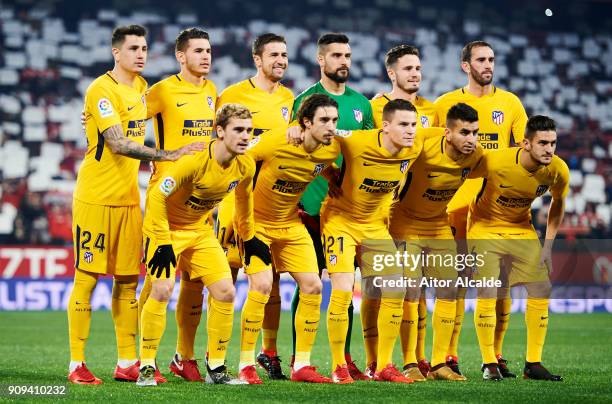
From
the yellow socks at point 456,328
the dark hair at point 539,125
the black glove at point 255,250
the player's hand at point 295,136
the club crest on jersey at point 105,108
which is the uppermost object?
the club crest on jersey at point 105,108

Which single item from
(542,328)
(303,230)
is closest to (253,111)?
(303,230)

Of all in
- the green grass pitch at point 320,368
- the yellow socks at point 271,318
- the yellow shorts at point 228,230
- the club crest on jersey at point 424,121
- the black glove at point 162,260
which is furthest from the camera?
the club crest on jersey at point 424,121

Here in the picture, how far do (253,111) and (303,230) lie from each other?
1.14 meters

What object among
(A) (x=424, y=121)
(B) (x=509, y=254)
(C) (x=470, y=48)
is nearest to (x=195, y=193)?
(A) (x=424, y=121)

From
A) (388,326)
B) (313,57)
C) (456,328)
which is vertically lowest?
(456,328)

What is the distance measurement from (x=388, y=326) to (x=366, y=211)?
0.93 meters

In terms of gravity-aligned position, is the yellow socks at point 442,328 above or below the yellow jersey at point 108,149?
below

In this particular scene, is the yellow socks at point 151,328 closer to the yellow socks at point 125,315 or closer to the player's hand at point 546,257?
the yellow socks at point 125,315

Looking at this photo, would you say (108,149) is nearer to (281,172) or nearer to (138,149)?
(138,149)

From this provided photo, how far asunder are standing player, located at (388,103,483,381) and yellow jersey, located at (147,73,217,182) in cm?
176

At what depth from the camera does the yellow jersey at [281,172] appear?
7836 millimetres

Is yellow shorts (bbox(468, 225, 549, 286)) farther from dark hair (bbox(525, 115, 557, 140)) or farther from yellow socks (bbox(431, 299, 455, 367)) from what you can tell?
dark hair (bbox(525, 115, 557, 140))

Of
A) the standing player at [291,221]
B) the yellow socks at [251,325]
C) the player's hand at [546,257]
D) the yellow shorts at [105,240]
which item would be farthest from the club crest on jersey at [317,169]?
the player's hand at [546,257]

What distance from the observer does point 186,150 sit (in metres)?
7.57
